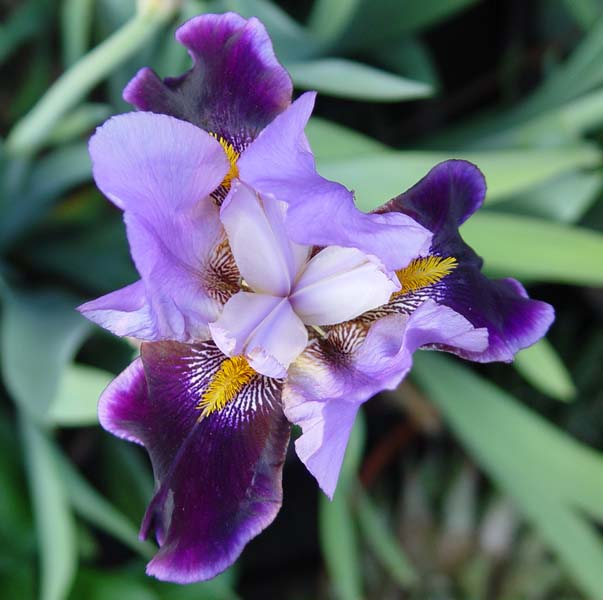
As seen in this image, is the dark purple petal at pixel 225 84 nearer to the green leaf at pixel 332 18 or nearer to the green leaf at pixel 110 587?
the green leaf at pixel 332 18

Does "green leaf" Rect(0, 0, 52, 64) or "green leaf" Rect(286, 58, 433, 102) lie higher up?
"green leaf" Rect(286, 58, 433, 102)

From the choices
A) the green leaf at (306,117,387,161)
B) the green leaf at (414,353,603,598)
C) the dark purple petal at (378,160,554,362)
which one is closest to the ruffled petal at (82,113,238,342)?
the dark purple petal at (378,160,554,362)

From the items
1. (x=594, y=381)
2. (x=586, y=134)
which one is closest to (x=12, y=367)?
(x=586, y=134)

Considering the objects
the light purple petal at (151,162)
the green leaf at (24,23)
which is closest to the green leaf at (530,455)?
the light purple petal at (151,162)

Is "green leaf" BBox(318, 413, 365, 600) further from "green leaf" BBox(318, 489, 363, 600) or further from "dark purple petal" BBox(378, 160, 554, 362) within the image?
"dark purple petal" BBox(378, 160, 554, 362)

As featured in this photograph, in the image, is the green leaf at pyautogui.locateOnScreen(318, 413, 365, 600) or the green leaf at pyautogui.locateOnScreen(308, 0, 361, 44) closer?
the green leaf at pyautogui.locateOnScreen(308, 0, 361, 44)

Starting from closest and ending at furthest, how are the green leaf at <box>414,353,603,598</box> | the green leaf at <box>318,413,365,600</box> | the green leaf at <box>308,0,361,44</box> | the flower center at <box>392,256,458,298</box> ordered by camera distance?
the flower center at <box>392,256,458,298</box> → the green leaf at <box>308,0,361,44</box> → the green leaf at <box>414,353,603,598</box> → the green leaf at <box>318,413,365,600</box>

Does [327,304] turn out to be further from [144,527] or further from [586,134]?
[586,134]
